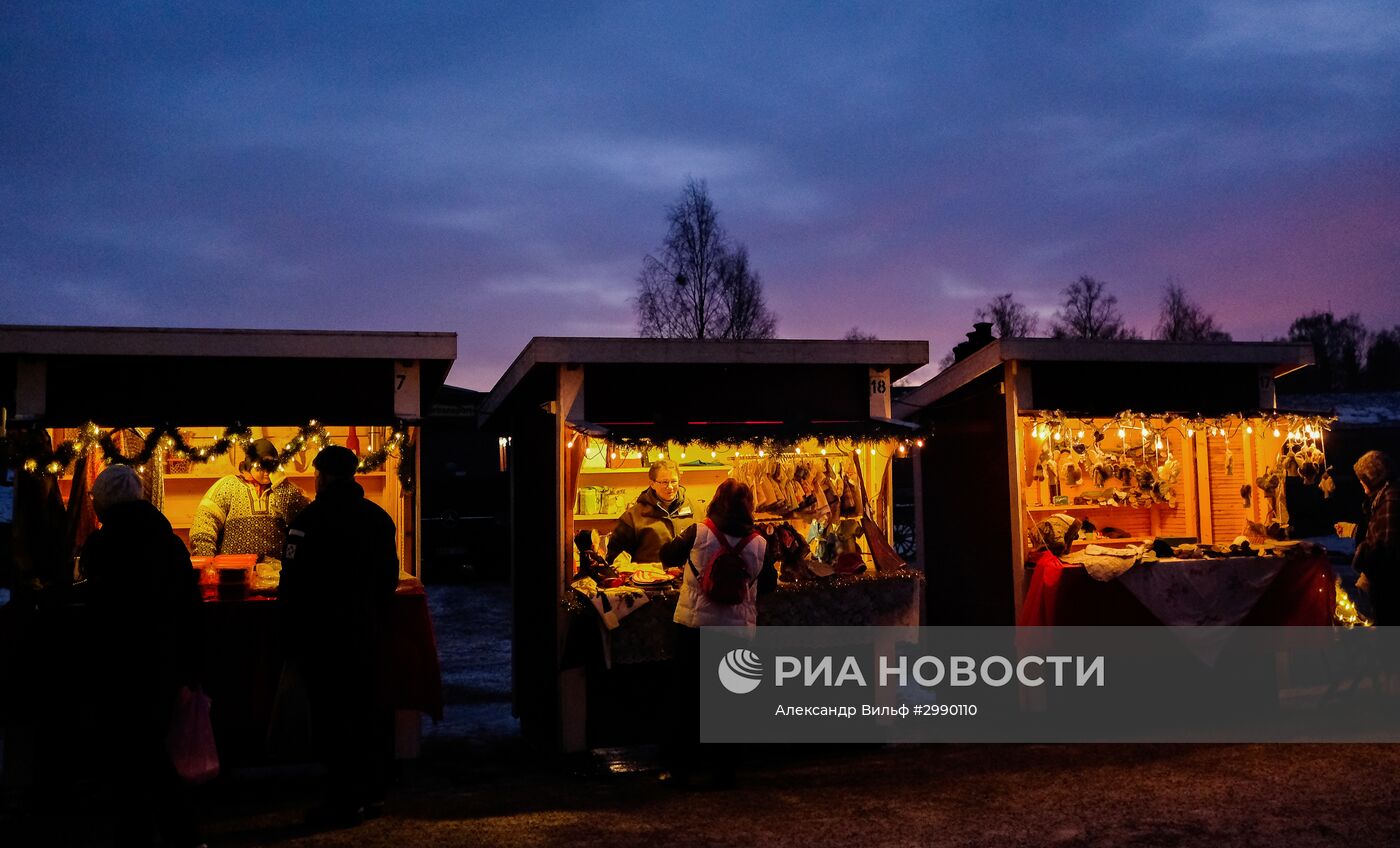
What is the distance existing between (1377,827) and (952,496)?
14.4 feet

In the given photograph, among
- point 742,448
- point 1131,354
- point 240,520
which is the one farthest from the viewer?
point 1131,354

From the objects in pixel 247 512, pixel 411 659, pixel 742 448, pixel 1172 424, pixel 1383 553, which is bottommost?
pixel 411 659

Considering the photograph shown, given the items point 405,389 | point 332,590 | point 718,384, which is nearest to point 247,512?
point 405,389

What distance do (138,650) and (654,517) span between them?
389 centimetres

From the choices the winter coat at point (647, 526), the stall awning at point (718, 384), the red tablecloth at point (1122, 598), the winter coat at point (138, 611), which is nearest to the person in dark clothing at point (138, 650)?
the winter coat at point (138, 611)

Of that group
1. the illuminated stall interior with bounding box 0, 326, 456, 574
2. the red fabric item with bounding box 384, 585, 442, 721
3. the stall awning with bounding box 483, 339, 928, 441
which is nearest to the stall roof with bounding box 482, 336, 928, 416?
the stall awning with bounding box 483, 339, 928, 441

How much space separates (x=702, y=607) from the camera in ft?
18.4

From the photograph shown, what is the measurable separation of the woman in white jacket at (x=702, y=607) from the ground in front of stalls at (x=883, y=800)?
262 millimetres

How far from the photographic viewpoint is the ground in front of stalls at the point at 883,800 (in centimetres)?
480

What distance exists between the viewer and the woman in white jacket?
221 inches

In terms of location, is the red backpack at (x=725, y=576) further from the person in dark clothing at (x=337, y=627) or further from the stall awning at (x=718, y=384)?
the person in dark clothing at (x=337, y=627)

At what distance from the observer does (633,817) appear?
5.19 m

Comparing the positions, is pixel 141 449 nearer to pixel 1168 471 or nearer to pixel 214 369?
pixel 214 369

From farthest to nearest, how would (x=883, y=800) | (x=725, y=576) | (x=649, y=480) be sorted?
1. (x=649, y=480)
2. (x=725, y=576)
3. (x=883, y=800)
